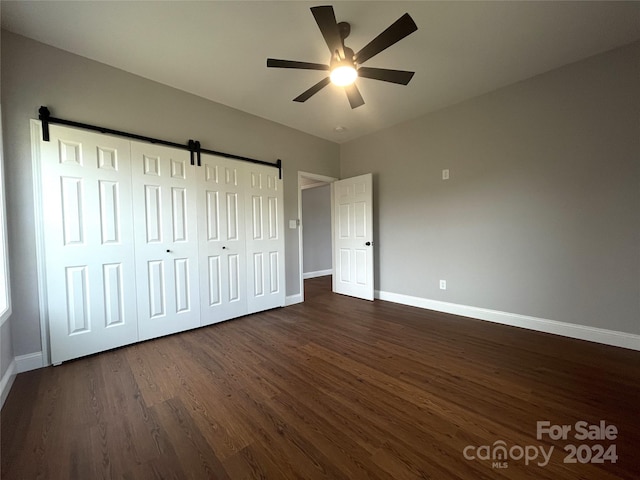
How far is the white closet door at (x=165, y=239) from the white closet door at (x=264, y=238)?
0.71 metres

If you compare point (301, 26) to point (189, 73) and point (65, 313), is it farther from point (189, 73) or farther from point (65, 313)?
point (65, 313)

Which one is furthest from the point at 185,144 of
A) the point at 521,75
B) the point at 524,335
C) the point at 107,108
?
the point at 524,335

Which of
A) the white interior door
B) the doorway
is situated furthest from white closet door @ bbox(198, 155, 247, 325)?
the doorway

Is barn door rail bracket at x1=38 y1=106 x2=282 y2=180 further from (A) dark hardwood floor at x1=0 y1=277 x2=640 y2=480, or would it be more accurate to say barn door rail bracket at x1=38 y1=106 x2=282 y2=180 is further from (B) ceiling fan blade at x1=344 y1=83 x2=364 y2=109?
(A) dark hardwood floor at x1=0 y1=277 x2=640 y2=480

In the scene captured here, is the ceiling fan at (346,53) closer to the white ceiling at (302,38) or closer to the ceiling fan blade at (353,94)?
the ceiling fan blade at (353,94)

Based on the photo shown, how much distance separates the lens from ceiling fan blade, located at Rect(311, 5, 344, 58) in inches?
58.2

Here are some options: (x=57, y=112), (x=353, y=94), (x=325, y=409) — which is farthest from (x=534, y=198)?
(x=57, y=112)

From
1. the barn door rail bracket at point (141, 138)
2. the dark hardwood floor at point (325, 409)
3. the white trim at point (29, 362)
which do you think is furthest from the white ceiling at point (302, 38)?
the dark hardwood floor at point (325, 409)

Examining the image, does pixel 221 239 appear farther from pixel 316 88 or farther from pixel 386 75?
pixel 386 75

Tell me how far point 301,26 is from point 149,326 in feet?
10.3

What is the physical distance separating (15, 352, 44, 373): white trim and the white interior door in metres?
3.68

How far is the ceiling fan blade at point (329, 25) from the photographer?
1.48 metres

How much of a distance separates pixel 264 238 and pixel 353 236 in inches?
61.2

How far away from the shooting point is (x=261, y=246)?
3.51m
